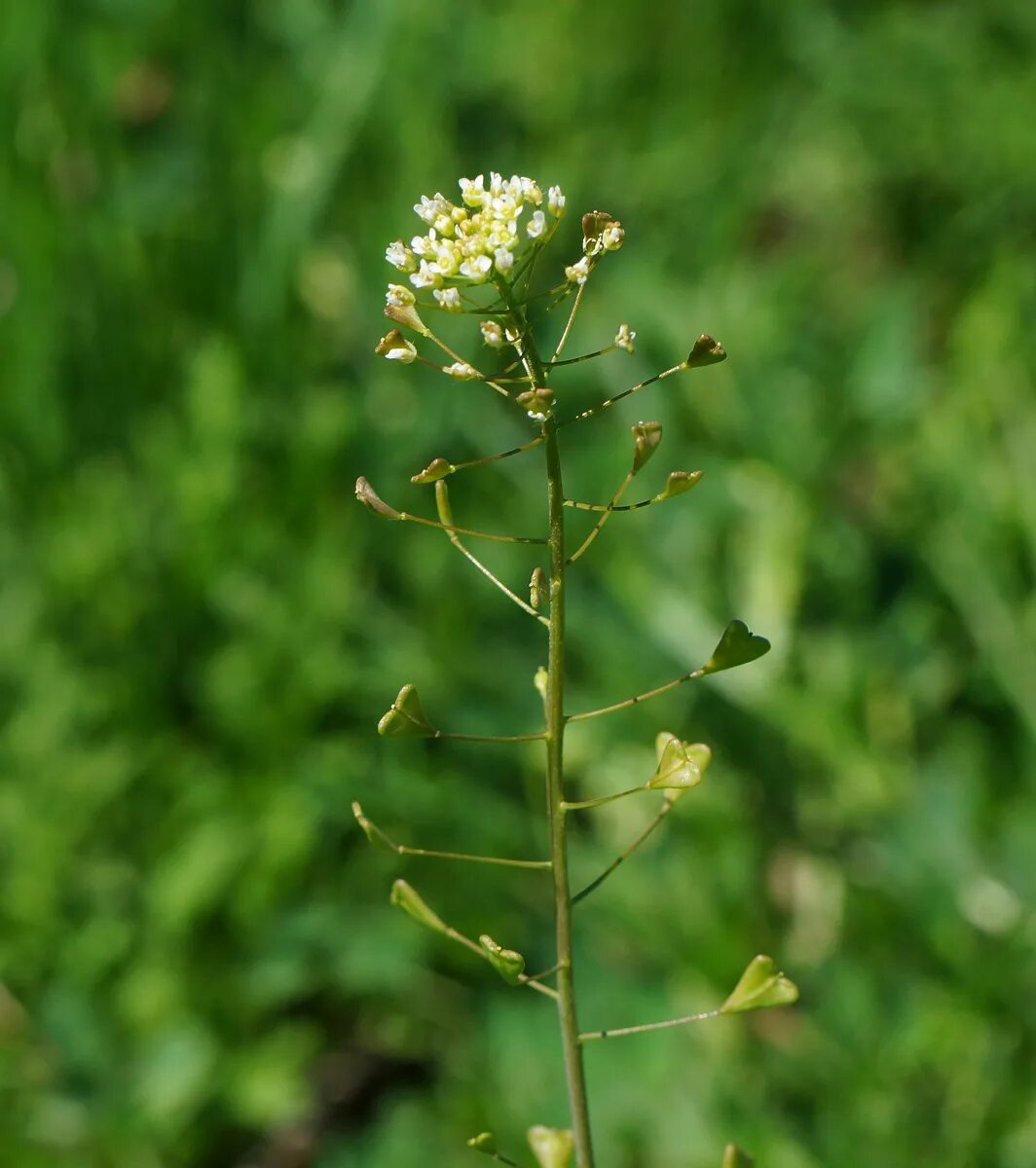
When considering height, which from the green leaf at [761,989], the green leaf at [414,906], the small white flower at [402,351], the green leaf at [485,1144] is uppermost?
the small white flower at [402,351]

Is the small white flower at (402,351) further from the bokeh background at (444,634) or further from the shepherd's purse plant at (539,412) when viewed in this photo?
the bokeh background at (444,634)

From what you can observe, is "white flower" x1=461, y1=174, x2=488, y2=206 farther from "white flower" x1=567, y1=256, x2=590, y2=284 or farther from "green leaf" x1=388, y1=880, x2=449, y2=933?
"green leaf" x1=388, y1=880, x2=449, y2=933

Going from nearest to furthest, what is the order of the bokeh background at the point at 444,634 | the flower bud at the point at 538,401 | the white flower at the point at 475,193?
1. the flower bud at the point at 538,401
2. the white flower at the point at 475,193
3. the bokeh background at the point at 444,634

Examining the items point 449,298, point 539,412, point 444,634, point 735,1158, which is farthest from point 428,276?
point 444,634

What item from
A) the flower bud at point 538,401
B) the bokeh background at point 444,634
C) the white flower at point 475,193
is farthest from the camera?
the bokeh background at point 444,634

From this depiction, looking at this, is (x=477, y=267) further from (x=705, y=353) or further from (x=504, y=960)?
(x=504, y=960)

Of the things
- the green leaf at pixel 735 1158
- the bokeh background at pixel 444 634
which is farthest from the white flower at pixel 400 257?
the bokeh background at pixel 444 634

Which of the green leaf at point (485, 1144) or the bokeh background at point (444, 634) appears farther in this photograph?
the bokeh background at point (444, 634)

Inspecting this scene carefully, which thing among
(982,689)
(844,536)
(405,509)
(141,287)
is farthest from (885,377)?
(141,287)
